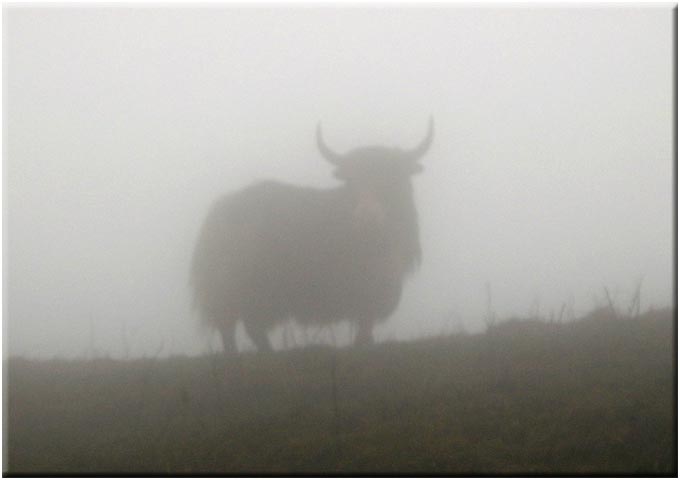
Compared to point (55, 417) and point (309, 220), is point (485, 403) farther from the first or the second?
point (309, 220)

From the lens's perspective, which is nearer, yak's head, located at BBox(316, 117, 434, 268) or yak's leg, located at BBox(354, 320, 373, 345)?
yak's leg, located at BBox(354, 320, 373, 345)

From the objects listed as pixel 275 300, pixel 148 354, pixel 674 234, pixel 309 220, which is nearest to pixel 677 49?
pixel 674 234

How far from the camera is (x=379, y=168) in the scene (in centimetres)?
817

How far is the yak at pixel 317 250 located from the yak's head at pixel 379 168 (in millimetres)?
11

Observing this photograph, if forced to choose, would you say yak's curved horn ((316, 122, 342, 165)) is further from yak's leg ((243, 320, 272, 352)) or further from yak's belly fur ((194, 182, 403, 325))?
yak's leg ((243, 320, 272, 352))

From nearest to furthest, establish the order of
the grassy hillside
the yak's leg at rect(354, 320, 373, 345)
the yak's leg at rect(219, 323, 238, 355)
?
1. the grassy hillside
2. the yak's leg at rect(354, 320, 373, 345)
3. the yak's leg at rect(219, 323, 238, 355)

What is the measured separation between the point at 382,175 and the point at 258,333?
229 cm

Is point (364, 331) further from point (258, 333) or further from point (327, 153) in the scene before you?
point (327, 153)

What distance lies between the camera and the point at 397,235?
832 cm

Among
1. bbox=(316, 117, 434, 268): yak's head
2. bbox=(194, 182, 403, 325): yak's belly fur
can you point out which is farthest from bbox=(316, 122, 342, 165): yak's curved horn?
bbox=(194, 182, 403, 325): yak's belly fur

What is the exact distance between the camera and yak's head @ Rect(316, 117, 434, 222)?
321 inches

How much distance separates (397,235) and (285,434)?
413 centimetres

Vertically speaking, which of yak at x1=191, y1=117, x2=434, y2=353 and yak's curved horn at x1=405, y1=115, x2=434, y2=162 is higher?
yak's curved horn at x1=405, y1=115, x2=434, y2=162

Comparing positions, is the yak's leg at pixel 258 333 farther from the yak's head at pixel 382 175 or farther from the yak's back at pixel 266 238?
the yak's head at pixel 382 175
